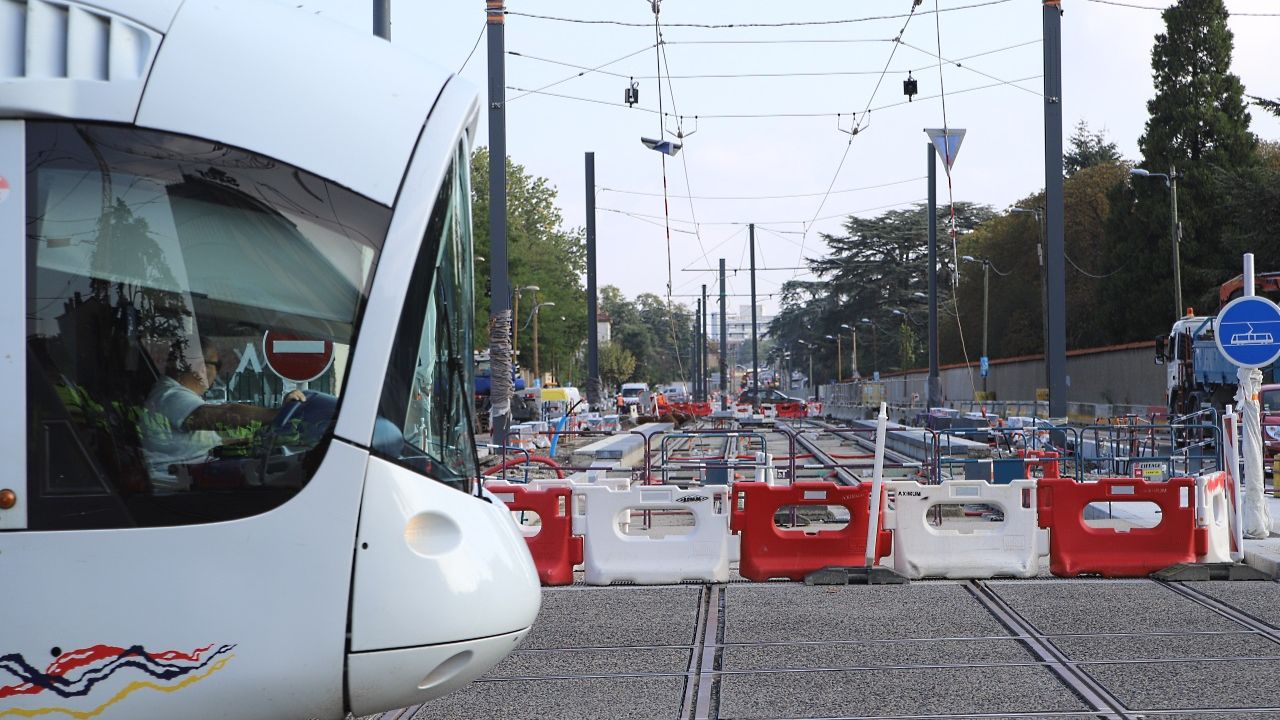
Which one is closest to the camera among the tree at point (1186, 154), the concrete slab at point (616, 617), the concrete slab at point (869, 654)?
the concrete slab at point (869, 654)

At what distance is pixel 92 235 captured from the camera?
5016mm

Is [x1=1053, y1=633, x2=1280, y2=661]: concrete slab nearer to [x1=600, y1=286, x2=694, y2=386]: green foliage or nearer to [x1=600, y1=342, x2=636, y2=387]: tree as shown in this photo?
[x1=600, y1=342, x2=636, y2=387]: tree

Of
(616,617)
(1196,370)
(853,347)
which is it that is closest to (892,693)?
(616,617)

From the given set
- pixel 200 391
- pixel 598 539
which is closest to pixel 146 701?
pixel 200 391

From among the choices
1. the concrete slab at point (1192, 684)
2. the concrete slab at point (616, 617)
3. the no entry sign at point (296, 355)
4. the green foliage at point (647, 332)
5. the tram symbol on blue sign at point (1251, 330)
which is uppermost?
the green foliage at point (647, 332)

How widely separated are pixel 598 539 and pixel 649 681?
3979 millimetres

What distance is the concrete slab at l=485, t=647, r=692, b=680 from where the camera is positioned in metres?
7.54

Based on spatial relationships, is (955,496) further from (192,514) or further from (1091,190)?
(1091,190)

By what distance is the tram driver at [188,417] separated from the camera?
16.4 ft

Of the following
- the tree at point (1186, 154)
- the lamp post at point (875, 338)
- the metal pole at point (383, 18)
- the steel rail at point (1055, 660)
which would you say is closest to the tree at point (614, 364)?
the lamp post at point (875, 338)

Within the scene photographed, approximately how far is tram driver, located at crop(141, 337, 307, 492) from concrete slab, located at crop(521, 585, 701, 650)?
12.0 ft

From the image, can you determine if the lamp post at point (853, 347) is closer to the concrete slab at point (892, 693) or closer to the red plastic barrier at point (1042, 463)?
the red plastic barrier at point (1042, 463)

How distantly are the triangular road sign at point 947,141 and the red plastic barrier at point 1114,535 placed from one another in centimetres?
995

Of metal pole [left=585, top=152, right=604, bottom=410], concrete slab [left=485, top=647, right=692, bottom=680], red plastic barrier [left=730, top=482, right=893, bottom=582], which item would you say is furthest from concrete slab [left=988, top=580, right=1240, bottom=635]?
metal pole [left=585, top=152, right=604, bottom=410]
